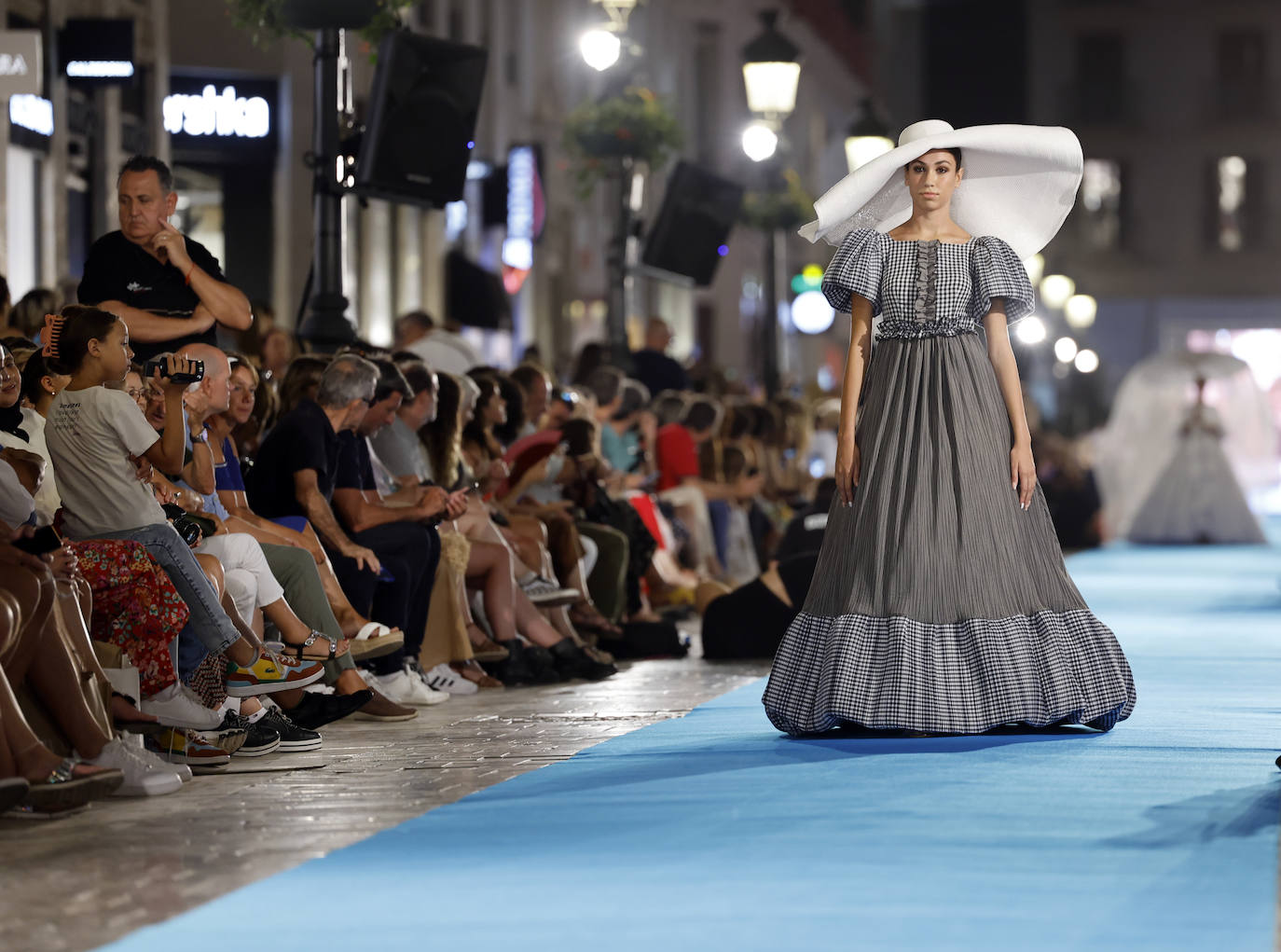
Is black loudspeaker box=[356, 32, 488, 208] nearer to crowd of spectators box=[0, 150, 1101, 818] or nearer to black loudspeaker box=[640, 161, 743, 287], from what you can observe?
crowd of spectators box=[0, 150, 1101, 818]

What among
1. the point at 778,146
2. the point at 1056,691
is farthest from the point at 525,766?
the point at 778,146

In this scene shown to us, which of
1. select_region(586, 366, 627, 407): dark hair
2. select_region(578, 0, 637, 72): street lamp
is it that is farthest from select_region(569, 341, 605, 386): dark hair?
select_region(578, 0, 637, 72): street lamp

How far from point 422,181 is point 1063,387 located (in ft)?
110

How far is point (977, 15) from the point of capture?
55031 millimetres

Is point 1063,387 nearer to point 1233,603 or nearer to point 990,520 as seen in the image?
point 1233,603

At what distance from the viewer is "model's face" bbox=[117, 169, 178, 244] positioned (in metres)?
8.38

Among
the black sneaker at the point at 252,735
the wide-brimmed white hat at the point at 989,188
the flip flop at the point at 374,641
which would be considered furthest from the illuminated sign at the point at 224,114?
the black sneaker at the point at 252,735

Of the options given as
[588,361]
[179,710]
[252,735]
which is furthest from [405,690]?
[588,361]

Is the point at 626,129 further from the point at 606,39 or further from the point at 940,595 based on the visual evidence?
the point at 940,595

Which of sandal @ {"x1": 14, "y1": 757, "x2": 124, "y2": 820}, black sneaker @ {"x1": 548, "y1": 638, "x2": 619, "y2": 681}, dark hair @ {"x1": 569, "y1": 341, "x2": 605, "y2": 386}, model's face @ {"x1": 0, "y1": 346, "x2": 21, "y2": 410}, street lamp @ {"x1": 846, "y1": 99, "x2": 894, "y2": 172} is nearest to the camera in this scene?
sandal @ {"x1": 14, "y1": 757, "x2": 124, "y2": 820}

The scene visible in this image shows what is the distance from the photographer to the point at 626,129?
16.7 meters

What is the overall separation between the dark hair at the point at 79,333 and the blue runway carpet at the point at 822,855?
1915 millimetres

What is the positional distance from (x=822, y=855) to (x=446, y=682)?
4432 millimetres

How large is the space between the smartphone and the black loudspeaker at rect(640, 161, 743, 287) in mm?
11454
